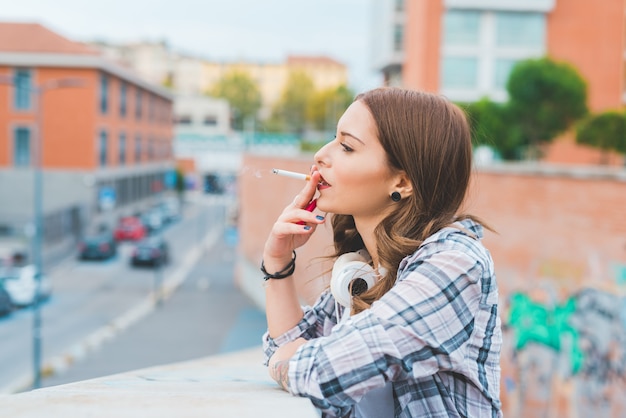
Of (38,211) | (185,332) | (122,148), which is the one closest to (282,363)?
(38,211)

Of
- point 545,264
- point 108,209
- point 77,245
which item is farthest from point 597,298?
point 108,209

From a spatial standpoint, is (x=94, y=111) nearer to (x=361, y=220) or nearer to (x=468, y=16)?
(x=468, y=16)

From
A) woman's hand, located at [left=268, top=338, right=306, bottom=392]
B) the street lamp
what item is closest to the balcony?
the street lamp

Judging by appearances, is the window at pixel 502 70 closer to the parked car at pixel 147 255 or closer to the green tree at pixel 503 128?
the green tree at pixel 503 128

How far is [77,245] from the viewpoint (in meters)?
33.4

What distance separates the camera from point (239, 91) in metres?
81.6

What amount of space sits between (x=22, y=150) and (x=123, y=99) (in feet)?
24.2

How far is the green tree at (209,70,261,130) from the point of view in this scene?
80.2 meters

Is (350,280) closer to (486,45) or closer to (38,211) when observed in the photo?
(38,211)

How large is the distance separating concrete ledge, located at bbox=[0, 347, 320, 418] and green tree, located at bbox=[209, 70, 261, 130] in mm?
78425

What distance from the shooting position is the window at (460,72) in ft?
93.7

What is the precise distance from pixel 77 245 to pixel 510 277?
25248mm

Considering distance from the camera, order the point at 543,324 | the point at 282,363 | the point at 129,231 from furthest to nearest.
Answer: the point at 129,231
the point at 543,324
the point at 282,363

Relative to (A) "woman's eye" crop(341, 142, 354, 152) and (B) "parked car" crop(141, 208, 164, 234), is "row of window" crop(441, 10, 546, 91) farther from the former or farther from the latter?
(A) "woman's eye" crop(341, 142, 354, 152)
